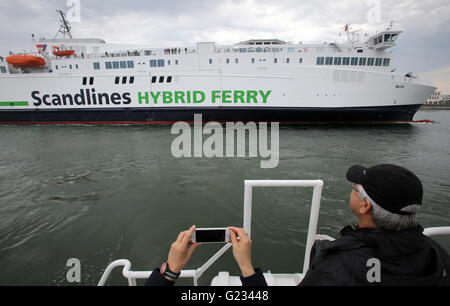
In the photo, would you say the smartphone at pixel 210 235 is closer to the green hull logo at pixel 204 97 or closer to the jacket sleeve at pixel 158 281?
the jacket sleeve at pixel 158 281

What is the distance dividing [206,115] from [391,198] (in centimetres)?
1487

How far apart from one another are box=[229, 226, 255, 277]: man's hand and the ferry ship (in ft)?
46.7

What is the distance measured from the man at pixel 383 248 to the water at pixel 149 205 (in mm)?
2036

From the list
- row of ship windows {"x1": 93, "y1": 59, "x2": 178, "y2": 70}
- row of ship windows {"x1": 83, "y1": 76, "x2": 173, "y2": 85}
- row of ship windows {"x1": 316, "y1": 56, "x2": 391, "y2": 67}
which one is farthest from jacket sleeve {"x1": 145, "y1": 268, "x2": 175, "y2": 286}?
row of ship windows {"x1": 316, "y1": 56, "x2": 391, "y2": 67}

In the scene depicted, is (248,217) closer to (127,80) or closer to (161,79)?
(161,79)

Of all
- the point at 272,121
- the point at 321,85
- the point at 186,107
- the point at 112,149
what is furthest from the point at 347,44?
the point at 112,149

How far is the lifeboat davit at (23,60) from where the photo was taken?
51.9 ft

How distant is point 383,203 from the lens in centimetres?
85

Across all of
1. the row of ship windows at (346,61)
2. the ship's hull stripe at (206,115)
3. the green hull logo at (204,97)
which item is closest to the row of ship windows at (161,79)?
the green hull logo at (204,97)

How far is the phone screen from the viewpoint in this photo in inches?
42.7

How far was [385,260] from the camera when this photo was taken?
2.50 ft

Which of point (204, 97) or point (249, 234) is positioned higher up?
point (204, 97)

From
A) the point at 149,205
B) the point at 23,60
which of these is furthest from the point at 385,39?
the point at 23,60

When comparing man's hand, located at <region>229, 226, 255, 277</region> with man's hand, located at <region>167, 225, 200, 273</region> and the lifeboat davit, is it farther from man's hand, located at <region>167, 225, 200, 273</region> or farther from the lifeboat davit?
the lifeboat davit
